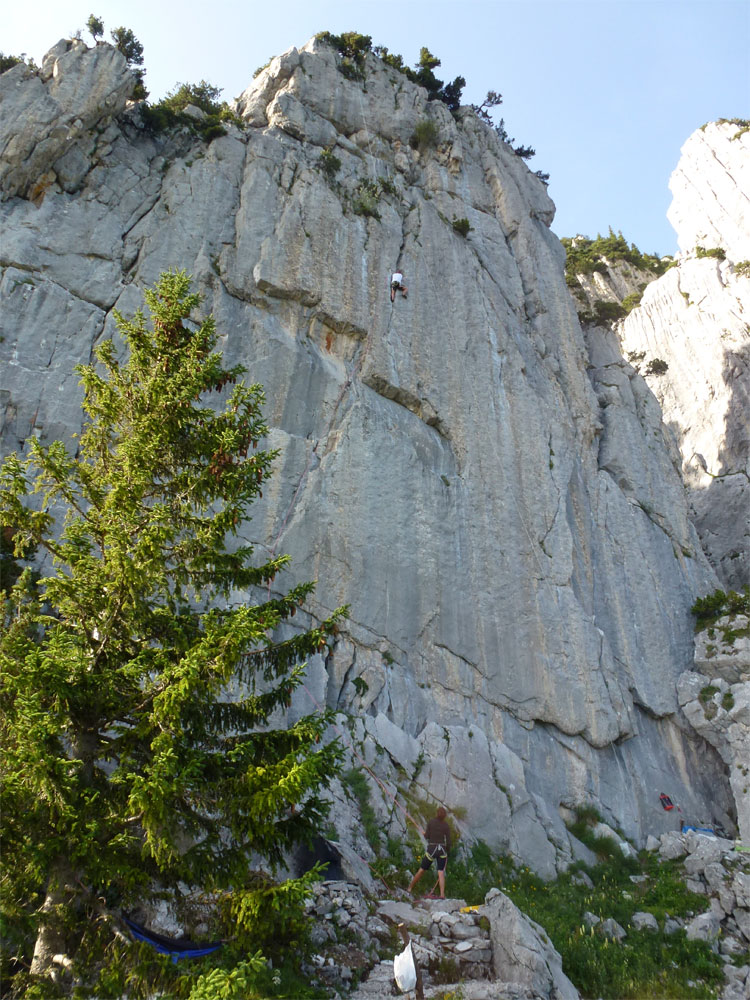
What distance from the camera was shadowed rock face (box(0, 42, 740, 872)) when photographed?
1817 centimetres

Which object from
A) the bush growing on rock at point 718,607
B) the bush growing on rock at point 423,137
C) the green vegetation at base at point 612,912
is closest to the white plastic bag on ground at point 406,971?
the green vegetation at base at point 612,912

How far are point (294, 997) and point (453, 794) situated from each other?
28.9 feet

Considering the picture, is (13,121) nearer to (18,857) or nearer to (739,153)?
(18,857)

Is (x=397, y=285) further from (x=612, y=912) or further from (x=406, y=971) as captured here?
(x=406, y=971)

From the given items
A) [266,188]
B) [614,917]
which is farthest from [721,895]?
[266,188]

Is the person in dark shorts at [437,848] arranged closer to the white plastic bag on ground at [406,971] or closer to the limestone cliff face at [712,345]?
the white plastic bag on ground at [406,971]

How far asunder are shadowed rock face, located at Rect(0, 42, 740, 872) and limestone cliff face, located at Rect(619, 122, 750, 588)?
5.63 metres

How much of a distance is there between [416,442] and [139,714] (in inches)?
590

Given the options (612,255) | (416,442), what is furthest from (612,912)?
(612,255)

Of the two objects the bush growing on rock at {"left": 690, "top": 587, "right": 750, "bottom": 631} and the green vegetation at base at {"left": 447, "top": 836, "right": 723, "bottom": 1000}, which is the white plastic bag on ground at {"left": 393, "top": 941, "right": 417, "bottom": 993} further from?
the bush growing on rock at {"left": 690, "top": 587, "right": 750, "bottom": 631}

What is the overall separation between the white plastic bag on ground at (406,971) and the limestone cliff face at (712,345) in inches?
1016

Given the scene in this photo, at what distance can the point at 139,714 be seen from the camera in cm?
838

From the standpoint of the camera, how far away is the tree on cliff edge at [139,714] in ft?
23.5

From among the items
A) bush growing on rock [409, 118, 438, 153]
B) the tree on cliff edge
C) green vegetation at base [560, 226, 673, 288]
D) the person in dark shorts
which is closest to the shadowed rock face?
the person in dark shorts
